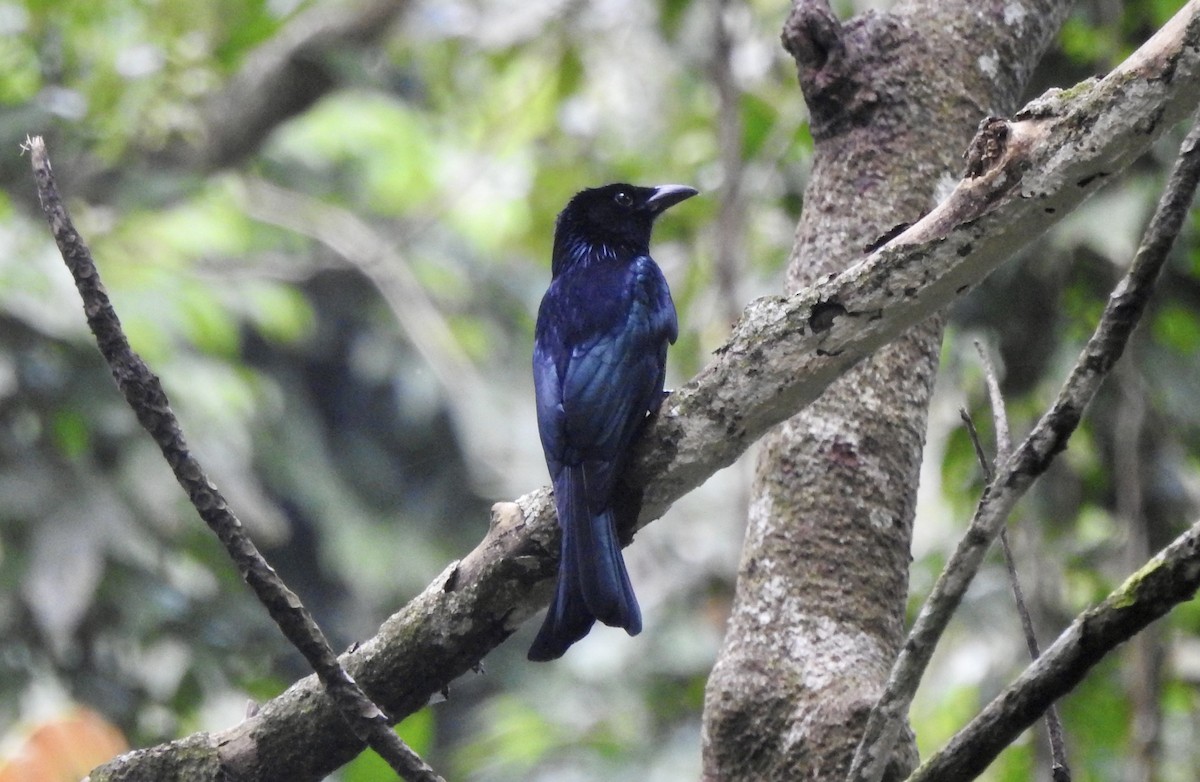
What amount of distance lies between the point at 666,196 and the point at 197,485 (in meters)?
2.24

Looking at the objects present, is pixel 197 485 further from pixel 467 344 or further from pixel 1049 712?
pixel 467 344

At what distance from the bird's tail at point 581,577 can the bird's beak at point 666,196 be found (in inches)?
63.5

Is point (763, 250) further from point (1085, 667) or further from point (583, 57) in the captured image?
point (1085, 667)

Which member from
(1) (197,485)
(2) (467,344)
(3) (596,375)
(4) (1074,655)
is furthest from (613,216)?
(2) (467,344)

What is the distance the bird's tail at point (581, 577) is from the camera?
2.31 meters

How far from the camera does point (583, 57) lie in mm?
6492

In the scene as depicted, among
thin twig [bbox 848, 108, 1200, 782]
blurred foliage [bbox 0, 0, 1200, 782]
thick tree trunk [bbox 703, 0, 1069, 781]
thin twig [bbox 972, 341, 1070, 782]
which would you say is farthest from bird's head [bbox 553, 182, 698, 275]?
thin twig [bbox 848, 108, 1200, 782]

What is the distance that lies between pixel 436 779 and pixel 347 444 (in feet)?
33.2

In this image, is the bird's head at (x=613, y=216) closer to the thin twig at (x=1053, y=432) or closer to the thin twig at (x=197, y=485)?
the thin twig at (x=197, y=485)

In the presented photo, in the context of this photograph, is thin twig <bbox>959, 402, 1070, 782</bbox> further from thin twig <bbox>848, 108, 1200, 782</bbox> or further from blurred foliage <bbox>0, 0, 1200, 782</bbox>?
blurred foliage <bbox>0, 0, 1200, 782</bbox>

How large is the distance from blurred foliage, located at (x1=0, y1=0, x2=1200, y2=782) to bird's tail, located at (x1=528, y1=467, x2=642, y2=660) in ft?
4.57

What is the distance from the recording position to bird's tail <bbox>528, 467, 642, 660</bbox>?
→ 2311 millimetres

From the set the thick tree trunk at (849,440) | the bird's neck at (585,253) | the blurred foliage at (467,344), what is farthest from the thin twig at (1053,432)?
the blurred foliage at (467,344)

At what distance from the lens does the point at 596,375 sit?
293 centimetres
